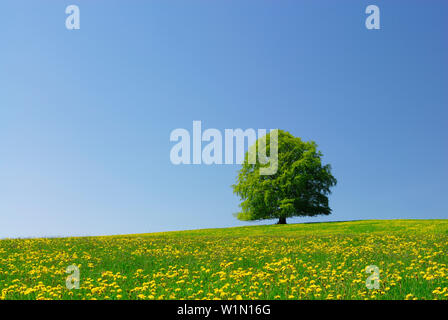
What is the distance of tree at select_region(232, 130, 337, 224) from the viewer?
42.6m

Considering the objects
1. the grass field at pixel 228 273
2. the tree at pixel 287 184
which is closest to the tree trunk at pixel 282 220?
the tree at pixel 287 184

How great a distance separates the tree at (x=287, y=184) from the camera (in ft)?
140

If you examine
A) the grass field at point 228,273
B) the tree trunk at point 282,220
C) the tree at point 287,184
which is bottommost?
the tree trunk at point 282,220

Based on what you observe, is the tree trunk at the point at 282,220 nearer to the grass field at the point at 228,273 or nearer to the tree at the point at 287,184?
the tree at the point at 287,184

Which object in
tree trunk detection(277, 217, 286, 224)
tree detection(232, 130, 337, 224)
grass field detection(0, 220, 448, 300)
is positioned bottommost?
tree trunk detection(277, 217, 286, 224)

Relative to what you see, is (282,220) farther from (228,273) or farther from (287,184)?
(228,273)

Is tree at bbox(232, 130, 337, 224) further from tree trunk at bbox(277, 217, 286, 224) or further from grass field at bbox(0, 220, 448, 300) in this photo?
grass field at bbox(0, 220, 448, 300)

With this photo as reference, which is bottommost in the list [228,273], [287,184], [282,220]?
[282,220]

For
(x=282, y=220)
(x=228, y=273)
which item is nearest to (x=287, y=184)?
(x=282, y=220)

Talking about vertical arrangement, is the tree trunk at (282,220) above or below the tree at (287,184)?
below

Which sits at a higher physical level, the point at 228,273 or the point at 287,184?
the point at 287,184

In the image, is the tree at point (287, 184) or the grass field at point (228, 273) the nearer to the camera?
the grass field at point (228, 273)

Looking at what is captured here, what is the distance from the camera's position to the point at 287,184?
42031 millimetres

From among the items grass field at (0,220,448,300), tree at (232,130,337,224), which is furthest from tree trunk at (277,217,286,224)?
grass field at (0,220,448,300)
